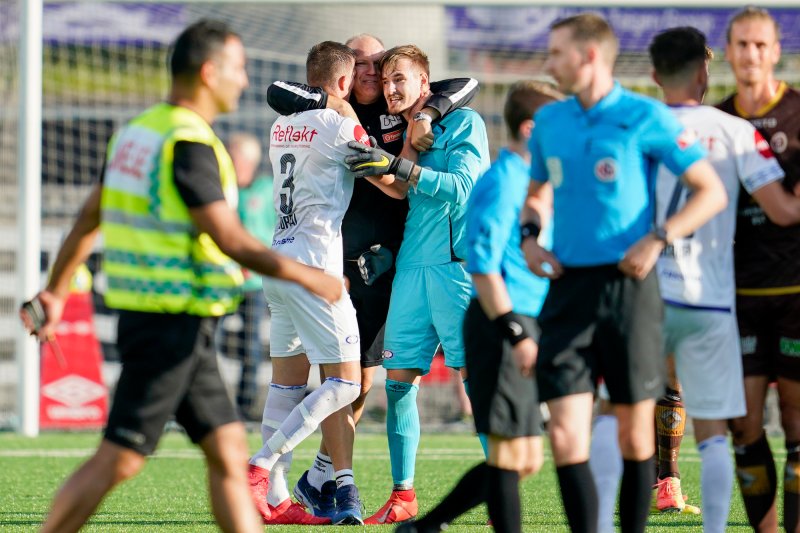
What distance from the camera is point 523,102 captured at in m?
4.75

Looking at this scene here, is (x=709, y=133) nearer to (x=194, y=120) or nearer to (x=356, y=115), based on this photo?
(x=194, y=120)

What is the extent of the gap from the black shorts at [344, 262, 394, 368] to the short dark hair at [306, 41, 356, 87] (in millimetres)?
1084

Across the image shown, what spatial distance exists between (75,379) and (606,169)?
25.0ft

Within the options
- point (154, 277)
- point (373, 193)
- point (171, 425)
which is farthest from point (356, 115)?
point (171, 425)

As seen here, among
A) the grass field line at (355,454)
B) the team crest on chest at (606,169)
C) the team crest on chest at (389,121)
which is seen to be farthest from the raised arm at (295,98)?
the grass field line at (355,454)

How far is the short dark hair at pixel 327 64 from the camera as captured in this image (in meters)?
6.42

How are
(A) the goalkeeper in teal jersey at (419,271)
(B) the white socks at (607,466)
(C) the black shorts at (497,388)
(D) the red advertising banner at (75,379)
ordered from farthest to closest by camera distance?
(D) the red advertising banner at (75,379) < (A) the goalkeeper in teal jersey at (419,271) < (B) the white socks at (607,466) < (C) the black shorts at (497,388)

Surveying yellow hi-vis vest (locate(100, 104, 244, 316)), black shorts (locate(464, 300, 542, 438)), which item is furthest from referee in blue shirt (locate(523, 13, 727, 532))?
yellow hi-vis vest (locate(100, 104, 244, 316))

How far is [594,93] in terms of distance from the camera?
4.54 meters

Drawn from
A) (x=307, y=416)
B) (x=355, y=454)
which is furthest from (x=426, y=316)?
(x=355, y=454)

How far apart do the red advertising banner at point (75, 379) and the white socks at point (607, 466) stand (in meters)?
7.06

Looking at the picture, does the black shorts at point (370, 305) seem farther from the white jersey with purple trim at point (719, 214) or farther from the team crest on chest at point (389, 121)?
the white jersey with purple trim at point (719, 214)

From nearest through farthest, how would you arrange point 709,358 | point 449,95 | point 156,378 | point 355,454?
point 156,378 < point 709,358 < point 449,95 < point 355,454

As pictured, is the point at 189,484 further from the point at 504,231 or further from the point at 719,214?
the point at 719,214
